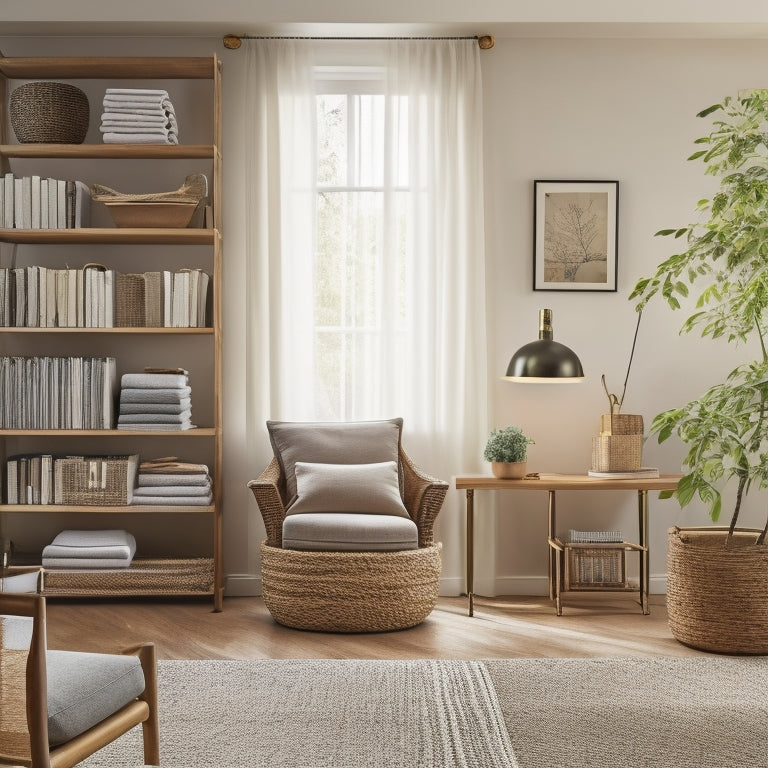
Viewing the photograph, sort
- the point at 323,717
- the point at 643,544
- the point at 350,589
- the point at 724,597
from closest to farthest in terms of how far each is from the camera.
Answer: the point at 323,717 < the point at 724,597 < the point at 350,589 < the point at 643,544

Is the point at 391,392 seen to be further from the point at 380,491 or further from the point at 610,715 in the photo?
the point at 610,715

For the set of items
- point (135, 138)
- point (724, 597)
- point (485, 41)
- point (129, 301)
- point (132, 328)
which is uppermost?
point (485, 41)

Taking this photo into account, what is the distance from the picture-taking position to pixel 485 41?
432 cm

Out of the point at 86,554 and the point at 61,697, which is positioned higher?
the point at 61,697

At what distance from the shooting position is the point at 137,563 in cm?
414

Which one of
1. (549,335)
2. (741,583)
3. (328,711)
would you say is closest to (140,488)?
(328,711)

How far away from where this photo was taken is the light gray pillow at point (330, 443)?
13.5 ft

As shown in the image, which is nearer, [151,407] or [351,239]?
[151,407]

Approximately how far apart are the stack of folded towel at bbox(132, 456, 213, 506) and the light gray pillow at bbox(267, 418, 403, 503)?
38cm

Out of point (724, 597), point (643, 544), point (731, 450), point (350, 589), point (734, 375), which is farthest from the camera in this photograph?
point (643, 544)

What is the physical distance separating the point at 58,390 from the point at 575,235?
2730 mm

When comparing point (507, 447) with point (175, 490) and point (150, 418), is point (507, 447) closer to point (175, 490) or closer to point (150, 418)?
point (175, 490)

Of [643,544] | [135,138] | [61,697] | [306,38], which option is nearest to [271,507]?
[643,544]

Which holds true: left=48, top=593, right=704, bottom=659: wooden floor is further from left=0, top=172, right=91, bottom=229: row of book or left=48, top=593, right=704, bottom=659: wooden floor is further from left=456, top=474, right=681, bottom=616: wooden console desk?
left=0, top=172, right=91, bottom=229: row of book
